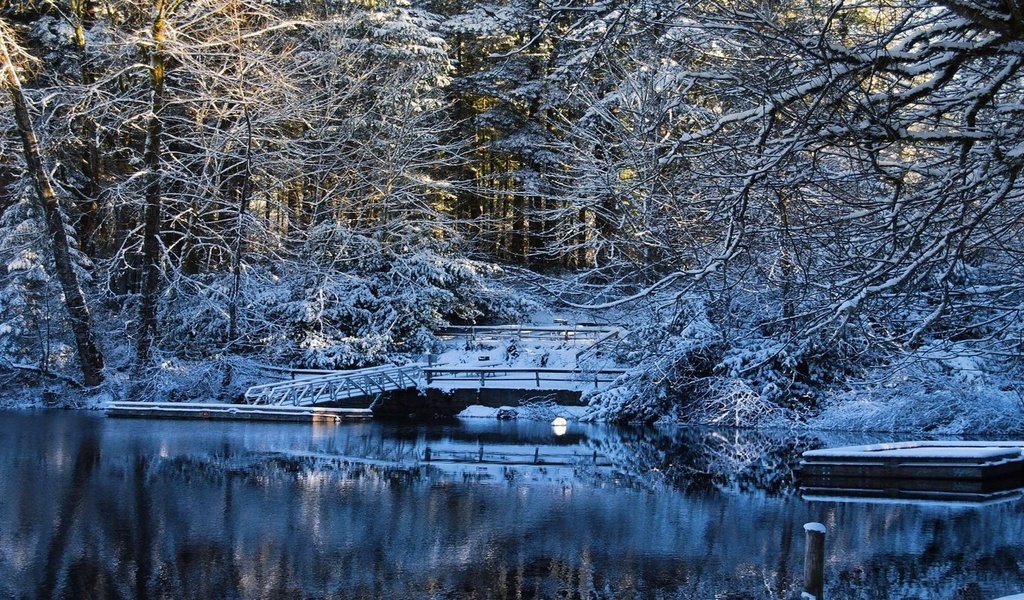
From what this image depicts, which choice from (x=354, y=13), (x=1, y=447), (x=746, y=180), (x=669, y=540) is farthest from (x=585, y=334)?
(x=746, y=180)

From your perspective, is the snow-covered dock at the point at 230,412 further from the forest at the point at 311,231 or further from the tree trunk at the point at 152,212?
the tree trunk at the point at 152,212

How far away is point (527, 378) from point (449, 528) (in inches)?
642

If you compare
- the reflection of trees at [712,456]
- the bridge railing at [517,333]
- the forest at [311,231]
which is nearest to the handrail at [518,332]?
the bridge railing at [517,333]

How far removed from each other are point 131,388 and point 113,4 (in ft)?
38.1

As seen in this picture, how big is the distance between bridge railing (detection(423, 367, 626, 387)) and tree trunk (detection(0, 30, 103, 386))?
9.14 m

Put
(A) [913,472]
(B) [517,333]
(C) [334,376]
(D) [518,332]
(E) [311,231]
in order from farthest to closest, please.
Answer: (B) [517,333]
(D) [518,332]
(E) [311,231]
(C) [334,376]
(A) [913,472]

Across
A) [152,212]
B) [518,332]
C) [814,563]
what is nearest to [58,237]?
[152,212]

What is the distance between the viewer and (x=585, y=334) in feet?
103

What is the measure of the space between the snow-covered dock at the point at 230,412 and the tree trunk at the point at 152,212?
3.01m

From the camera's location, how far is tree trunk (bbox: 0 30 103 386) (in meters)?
23.2

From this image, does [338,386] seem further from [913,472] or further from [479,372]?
[913,472]

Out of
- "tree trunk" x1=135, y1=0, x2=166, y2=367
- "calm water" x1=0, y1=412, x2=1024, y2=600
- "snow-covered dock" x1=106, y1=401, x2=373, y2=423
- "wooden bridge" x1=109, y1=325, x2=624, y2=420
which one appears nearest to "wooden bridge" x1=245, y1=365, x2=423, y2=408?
"wooden bridge" x1=109, y1=325, x2=624, y2=420

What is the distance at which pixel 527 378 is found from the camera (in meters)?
27.0

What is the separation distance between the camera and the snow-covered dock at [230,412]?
74.7 feet
